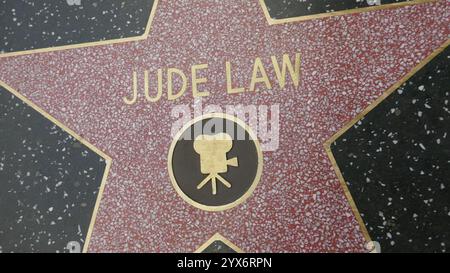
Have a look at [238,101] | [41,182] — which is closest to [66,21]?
[41,182]

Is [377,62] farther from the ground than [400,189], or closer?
farther from the ground

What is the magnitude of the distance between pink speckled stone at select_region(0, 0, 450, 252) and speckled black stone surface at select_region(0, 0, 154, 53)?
0.04 meters

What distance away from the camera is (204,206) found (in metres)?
1.29

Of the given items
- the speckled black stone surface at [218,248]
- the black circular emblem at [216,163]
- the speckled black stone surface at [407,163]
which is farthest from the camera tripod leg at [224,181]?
the speckled black stone surface at [407,163]

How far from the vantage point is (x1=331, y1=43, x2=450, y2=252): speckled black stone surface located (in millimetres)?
1145

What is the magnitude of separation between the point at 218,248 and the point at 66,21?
0.78m

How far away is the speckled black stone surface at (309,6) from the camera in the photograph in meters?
1.20

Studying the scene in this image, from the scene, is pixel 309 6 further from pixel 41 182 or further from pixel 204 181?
pixel 41 182

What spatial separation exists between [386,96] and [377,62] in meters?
0.08

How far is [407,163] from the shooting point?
117cm
